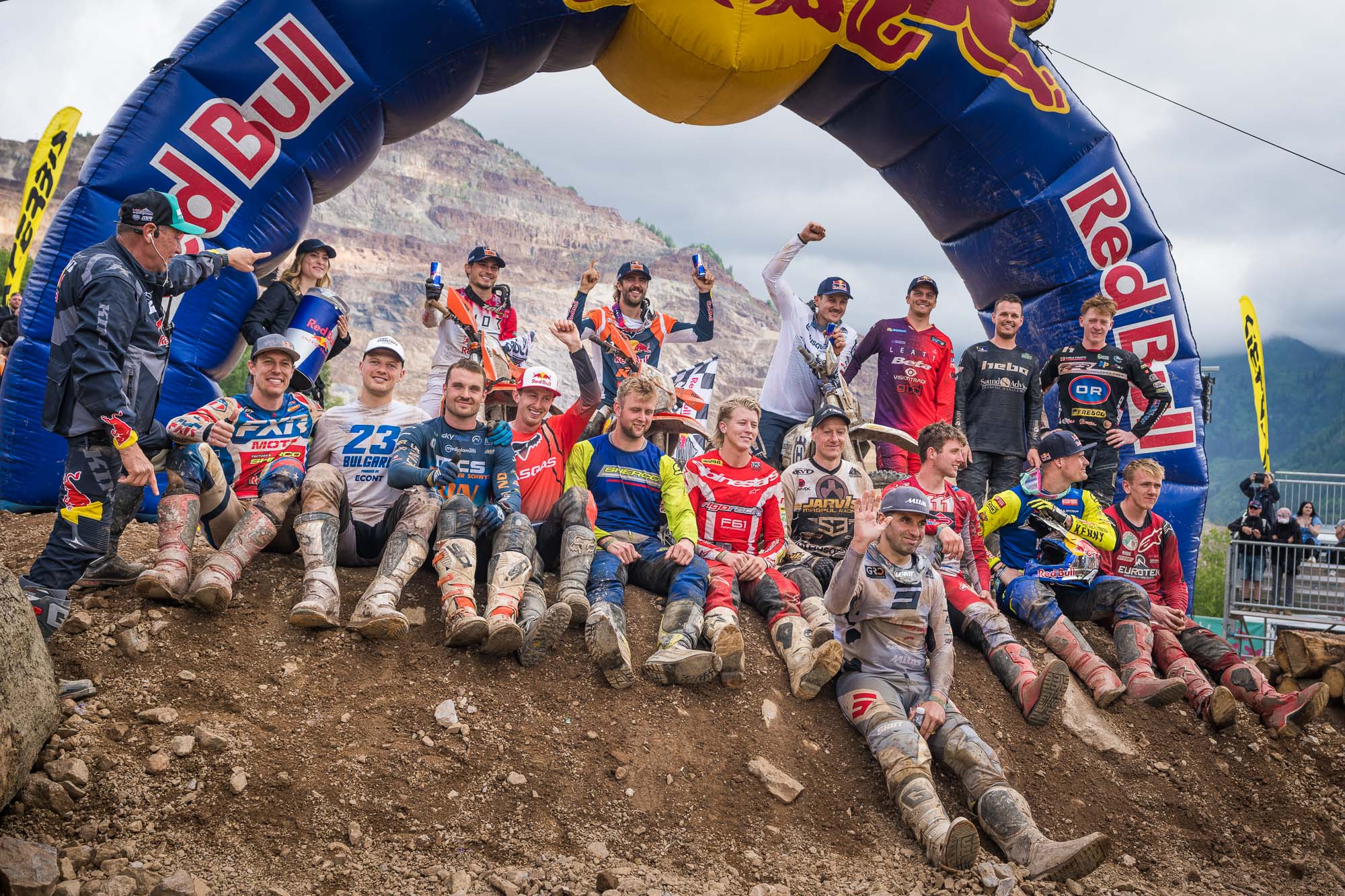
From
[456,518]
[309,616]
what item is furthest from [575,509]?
[309,616]

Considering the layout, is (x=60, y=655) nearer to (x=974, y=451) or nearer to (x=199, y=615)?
(x=199, y=615)

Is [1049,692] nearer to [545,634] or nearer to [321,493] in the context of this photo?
[545,634]

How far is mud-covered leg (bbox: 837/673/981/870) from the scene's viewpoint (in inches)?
172

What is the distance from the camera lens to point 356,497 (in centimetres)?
553

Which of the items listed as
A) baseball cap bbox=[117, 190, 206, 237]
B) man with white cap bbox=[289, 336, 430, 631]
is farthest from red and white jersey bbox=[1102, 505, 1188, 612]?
baseball cap bbox=[117, 190, 206, 237]

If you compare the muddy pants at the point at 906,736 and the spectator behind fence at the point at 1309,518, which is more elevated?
the spectator behind fence at the point at 1309,518

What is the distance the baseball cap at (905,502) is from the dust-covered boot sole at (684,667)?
3.99 ft

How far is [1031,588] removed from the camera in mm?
6383

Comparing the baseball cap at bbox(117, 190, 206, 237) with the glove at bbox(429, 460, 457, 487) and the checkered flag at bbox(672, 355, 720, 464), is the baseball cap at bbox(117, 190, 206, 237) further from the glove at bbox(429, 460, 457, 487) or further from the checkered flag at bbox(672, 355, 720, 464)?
the checkered flag at bbox(672, 355, 720, 464)

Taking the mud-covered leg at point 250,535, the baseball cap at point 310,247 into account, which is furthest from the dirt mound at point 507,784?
the baseball cap at point 310,247

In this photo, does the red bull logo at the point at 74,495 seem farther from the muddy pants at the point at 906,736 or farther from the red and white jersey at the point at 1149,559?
the red and white jersey at the point at 1149,559

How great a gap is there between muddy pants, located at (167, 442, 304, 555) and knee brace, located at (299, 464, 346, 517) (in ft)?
0.32

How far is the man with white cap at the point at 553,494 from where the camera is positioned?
5.10m

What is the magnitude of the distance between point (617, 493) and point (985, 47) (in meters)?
4.86
